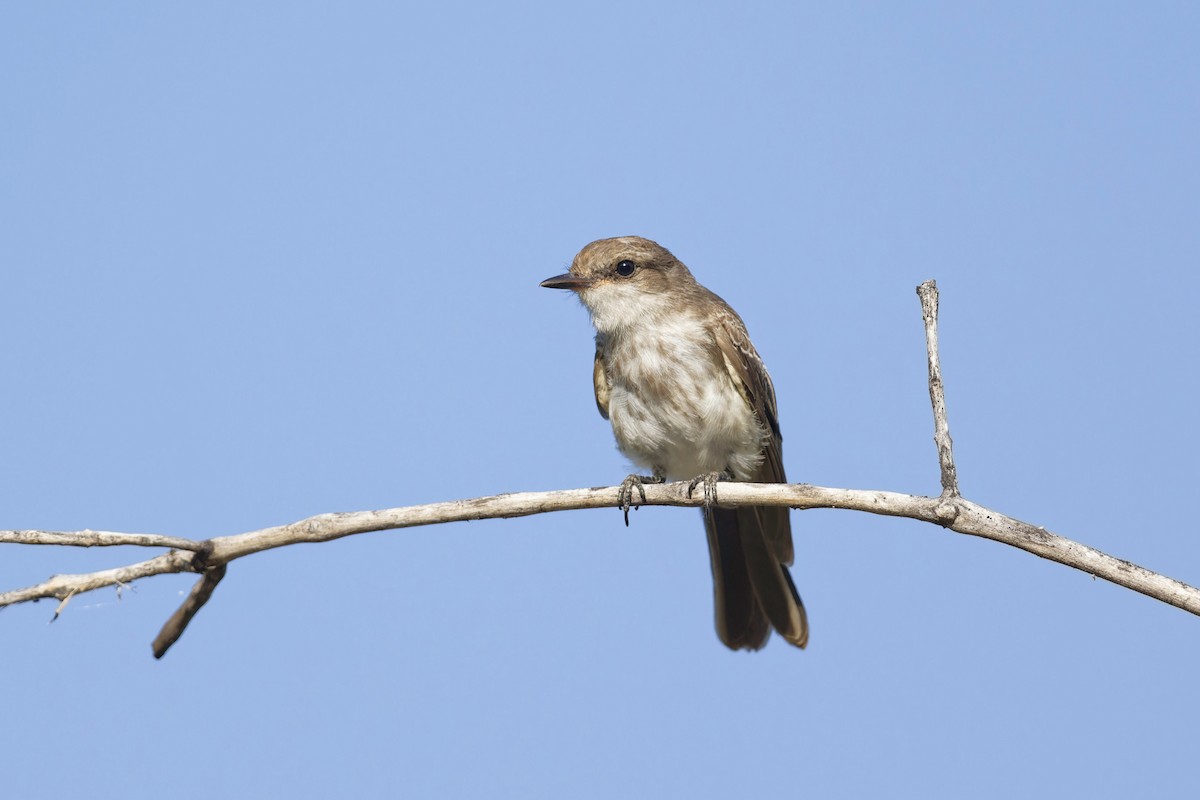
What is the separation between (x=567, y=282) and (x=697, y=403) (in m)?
1.13

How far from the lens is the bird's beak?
24.9ft

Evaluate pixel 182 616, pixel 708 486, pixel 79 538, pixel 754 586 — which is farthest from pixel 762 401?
pixel 79 538

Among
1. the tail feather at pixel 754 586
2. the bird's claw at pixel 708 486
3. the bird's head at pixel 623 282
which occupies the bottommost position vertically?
the tail feather at pixel 754 586

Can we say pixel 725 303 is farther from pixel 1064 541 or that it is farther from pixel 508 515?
pixel 1064 541

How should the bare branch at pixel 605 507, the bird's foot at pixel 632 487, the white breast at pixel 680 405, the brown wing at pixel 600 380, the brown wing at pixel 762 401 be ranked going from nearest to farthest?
the bare branch at pixel 605 507
the bird's foot at pixel 632 487
the white breast at pixel 680 405
the brown wing at pixel 762 401
the brown wing at pixel 600 380

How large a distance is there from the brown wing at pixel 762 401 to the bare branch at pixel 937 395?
2213 mm

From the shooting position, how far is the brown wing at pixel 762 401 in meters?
7.54

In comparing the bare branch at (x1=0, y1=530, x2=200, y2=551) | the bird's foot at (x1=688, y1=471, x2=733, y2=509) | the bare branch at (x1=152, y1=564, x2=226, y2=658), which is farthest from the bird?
the bare branch at (x1=0, y1=530, x2=200, y2=551)

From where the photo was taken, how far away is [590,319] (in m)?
7.78

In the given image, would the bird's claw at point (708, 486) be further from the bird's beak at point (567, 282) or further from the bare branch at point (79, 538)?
the bare branch at point (79, 538)

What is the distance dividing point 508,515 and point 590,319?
2.84m

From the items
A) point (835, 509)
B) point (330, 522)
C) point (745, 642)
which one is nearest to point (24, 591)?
point (330, 522)

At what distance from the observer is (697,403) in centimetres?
735

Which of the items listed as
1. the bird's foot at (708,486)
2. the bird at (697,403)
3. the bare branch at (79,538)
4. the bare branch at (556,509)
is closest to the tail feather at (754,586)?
the bird at (697,403)
